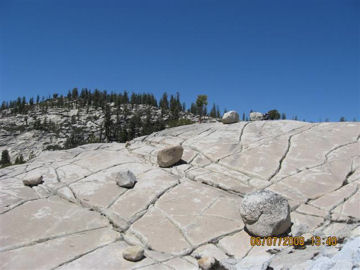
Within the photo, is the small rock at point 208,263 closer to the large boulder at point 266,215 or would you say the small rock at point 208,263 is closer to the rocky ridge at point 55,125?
the large boulder at point 266,215

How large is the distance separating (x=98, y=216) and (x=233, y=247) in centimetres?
415

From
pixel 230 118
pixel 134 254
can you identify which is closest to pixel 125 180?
pixel 134 254

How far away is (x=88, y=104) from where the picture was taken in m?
108

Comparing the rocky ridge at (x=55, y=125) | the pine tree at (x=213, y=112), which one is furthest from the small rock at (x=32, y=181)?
the pine tree at (x=213, y=112)

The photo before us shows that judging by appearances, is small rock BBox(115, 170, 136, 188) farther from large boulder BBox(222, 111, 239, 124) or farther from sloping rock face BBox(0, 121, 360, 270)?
large boulder BBox(222, 111, 239, 124)

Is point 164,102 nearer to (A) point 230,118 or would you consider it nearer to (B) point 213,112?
(B) point 213,112

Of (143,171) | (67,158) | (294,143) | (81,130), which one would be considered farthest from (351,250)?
(81,130)

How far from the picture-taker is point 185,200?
8914mm

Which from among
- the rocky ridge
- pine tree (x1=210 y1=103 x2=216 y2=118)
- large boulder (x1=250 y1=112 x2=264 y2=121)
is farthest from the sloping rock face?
pine tree (x1=210 y1=103 x2=216 y2=118)

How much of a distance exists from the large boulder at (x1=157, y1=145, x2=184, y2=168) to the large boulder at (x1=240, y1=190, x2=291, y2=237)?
15.8ft

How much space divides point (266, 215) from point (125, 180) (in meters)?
5.10

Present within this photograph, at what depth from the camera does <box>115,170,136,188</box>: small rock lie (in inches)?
389

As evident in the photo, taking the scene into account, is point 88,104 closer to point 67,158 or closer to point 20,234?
point 67,158
